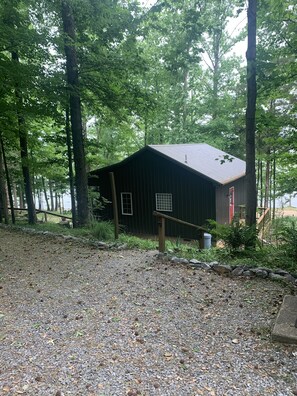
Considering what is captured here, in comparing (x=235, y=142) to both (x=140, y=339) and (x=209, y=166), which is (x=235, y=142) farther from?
(x=140, y=339)

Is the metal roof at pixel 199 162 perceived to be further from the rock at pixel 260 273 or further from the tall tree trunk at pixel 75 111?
the rock at pixel 260 273

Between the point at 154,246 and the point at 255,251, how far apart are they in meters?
2.45

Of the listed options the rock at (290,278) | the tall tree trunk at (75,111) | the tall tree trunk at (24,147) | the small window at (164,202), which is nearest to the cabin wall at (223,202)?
A: the small window at (164,202)

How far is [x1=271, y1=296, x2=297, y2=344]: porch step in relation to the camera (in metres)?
2.80

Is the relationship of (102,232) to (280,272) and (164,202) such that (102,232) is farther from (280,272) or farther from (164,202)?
(164,202)

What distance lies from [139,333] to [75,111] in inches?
277

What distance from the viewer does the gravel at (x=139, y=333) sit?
233cm

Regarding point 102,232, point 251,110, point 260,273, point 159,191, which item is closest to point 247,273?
point 260,273

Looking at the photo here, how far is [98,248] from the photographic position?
21.4ft

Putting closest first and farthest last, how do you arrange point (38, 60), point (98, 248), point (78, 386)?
point (78, 386)
point (98, 248)
point (38, 60)

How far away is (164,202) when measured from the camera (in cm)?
1306

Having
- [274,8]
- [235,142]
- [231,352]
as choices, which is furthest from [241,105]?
[235,142]

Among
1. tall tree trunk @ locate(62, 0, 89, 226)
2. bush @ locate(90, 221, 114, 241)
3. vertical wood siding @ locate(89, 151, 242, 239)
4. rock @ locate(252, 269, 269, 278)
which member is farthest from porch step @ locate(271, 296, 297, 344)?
vertical wood siding @ locate(89, 151, 242, 239)

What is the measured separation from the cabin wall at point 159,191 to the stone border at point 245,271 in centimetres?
697
